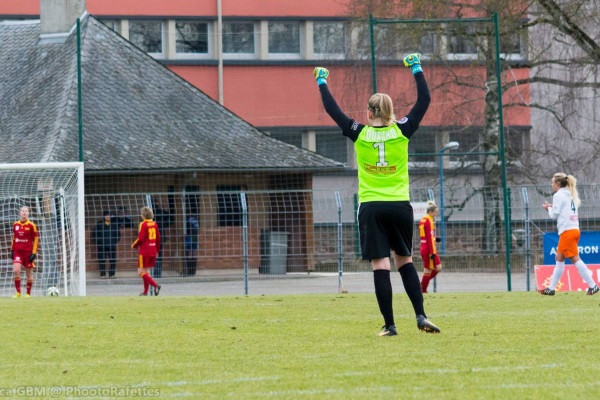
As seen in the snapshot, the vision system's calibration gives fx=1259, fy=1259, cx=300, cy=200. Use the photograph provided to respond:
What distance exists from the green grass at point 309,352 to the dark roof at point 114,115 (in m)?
20.9

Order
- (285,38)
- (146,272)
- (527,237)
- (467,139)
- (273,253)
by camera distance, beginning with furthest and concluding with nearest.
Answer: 1. (285,38)
2. (467,139)
3. (273,253)
4. (527,237)
5. (146,272)

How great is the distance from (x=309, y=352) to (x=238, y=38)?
42797 mm

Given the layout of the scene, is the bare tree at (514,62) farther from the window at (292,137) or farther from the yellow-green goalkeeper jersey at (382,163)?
the yellow-green goalkeeper jersey at (382,163)

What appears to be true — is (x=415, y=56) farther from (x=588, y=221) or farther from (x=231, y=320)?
(x=588, y=221)

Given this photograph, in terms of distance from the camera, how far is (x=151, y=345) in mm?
9500

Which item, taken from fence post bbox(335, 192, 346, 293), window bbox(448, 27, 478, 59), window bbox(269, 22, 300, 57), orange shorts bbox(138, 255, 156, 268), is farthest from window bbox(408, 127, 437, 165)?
orange shorts bbox(138, 255, 156, 268)

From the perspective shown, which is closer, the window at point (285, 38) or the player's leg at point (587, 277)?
the player's leg at point (587, 277)

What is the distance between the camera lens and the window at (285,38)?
5106 centimetres

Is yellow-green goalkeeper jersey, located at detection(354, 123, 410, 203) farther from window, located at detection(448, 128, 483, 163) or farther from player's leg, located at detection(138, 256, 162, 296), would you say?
window, located at detection(448, 128, 483, 163)

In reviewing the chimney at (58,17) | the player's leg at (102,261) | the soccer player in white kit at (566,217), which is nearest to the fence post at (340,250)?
the player's leg at (102,261)

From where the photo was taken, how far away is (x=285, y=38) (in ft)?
168

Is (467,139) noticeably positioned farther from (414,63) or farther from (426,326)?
(426,326)

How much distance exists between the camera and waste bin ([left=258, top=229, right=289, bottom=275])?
27.5m

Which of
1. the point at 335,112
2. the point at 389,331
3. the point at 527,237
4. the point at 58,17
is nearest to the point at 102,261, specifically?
the point at 527,237
